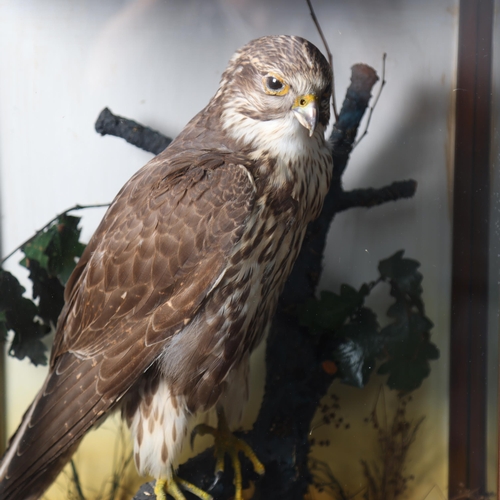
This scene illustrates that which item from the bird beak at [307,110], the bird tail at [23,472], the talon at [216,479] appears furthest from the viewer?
the talon at [216,479]

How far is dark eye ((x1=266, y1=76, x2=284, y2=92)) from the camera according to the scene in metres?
0.97

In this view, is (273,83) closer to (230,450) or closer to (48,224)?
(48,224)

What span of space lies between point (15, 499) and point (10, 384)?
0.30 metres

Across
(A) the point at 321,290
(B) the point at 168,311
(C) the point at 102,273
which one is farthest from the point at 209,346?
(A) the point at 321,290

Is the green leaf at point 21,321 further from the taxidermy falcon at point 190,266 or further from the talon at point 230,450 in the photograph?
the talon at point 230,450

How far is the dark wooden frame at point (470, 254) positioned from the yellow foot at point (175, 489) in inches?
26.4

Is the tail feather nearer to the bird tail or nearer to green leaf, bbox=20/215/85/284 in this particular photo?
the bird tail

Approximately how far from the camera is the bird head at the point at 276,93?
37.9 inches

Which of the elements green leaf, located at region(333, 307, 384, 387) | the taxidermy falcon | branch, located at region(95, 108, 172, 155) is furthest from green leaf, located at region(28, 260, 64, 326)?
green leaf, located at region(333, 307, 384, 387)

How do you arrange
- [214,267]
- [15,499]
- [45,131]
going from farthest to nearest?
1. [45,131]
2. [15,499]
3. [214,267]

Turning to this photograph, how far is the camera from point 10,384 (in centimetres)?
132

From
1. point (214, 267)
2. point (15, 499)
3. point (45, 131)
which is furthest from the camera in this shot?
point (45, 131)

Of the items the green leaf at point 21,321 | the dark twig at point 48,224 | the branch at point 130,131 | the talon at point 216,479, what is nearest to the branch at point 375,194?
the branch at point 130,131

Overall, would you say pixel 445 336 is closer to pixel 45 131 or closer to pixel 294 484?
pixel 294 484
